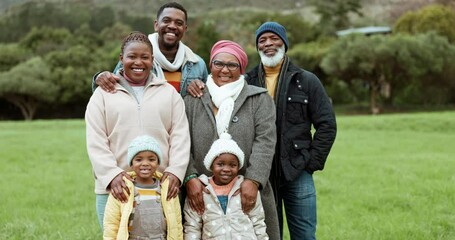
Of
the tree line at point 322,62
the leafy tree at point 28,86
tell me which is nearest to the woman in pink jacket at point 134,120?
the tree line at point 322,62

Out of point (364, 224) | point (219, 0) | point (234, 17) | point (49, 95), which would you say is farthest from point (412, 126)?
point (219, 0)

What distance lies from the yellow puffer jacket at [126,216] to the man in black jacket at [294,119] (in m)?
0.96

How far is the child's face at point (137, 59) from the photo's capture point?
11.8ft

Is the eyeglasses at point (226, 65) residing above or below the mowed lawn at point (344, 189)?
above

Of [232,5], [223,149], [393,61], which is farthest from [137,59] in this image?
[232,5]

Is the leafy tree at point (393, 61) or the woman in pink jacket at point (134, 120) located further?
the leafy tree at point (393, 61)

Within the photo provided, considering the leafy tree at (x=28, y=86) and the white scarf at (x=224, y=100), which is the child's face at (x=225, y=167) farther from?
the leafy tree at (x=28, y=86)

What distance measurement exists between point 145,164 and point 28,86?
1355 inches

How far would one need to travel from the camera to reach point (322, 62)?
33.8 metres

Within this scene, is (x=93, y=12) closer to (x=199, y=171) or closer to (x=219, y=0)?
(x=219, y=0)

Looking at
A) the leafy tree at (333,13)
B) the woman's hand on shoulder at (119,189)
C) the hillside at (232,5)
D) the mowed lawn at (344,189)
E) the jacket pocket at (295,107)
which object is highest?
the hillside at (232,5)

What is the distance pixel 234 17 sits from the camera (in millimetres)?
69250

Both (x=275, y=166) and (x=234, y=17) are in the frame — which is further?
(x=234, y=17)

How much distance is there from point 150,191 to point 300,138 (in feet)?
4.12
